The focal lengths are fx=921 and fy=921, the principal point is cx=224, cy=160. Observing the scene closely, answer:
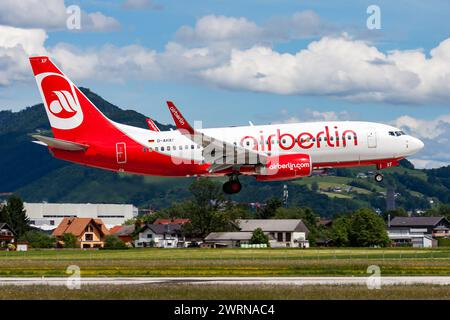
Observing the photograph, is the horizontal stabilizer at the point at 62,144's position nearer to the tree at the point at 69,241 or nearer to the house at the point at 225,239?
the house at the point at 225,239

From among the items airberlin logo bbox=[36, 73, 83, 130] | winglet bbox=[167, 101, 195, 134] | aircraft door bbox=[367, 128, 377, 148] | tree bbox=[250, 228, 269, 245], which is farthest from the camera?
tree bbox=[250, 228, 269, 245]

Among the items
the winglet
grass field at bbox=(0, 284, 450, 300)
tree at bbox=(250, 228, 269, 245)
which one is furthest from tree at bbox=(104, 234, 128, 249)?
grass field at bbox=(0, 284, 450, 300)

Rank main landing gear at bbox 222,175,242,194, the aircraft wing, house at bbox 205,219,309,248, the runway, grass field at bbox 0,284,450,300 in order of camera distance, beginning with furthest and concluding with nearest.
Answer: house at bbox 205,219,309,248 → main landing gear at bbox 222,175,242,194 → the aircraft wing → the runway → grass field at bbox 0,284,450,300

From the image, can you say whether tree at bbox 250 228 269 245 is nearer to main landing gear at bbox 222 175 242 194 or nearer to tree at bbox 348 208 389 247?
tree at bbox 348 208 389 247

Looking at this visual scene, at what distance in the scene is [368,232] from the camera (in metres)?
166

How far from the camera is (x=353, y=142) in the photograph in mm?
78375

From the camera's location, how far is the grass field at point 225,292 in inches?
1860

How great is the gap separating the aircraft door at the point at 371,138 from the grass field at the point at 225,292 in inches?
1114

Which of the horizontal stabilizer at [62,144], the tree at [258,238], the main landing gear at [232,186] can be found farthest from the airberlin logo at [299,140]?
the tree at [258,238]

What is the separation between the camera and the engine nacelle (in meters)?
76.3

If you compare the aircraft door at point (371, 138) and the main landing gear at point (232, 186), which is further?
the main landing gear at point (232, 186)

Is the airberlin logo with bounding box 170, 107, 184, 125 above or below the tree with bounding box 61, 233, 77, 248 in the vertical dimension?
above

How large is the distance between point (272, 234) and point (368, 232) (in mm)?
32593

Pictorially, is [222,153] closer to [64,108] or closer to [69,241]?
[64,108]
